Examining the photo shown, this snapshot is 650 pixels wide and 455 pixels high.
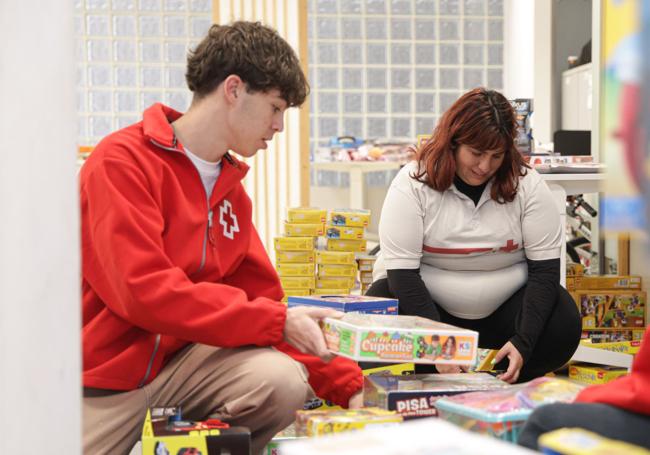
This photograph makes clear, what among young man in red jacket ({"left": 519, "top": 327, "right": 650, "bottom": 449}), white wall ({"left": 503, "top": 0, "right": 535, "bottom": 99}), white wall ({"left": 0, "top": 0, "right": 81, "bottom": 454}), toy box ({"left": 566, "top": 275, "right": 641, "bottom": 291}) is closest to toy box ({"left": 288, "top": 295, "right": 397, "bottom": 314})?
young man in red jacket ({"left": 519, "top": 327, "right": 650, "bottom": 449})

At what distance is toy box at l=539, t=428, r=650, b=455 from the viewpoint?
91 centimetres

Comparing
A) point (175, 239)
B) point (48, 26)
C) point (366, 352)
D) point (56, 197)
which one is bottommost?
point (366, 352)

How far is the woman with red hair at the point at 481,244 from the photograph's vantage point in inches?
95.4

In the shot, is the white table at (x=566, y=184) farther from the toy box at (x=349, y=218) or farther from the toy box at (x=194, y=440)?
the toy box at (x=194, y=440)

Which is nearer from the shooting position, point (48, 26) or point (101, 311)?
point (48, 26)

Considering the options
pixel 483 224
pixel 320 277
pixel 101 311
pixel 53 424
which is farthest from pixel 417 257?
pixel 320 277

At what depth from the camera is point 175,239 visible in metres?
1.79

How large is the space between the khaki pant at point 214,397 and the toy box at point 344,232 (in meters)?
2.51

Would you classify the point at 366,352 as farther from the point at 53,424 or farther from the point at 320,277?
the point at 320,277

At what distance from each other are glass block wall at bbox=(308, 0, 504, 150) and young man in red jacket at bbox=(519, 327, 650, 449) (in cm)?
680

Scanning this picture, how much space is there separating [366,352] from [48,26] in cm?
80

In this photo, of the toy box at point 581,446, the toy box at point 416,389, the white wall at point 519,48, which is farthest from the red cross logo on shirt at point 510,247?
the white wall at point 519,48

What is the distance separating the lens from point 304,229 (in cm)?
440

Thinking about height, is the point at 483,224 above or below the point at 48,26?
below
